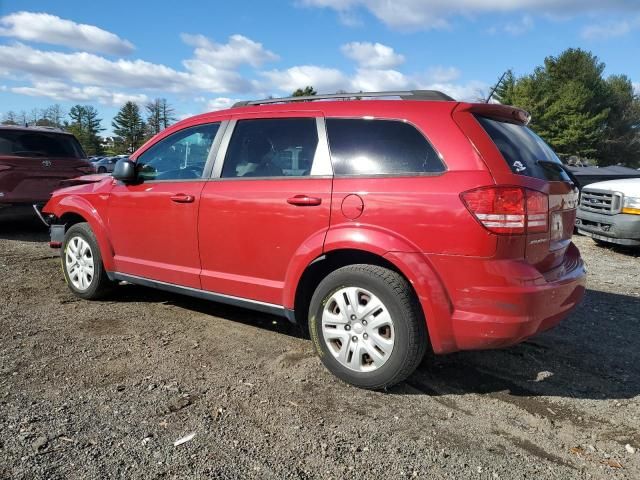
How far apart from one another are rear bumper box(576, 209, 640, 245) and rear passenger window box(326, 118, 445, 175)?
651 centimetres

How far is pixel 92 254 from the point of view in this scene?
200 inches

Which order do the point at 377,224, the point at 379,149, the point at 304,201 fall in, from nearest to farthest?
1. the point at 377,224
2. the point at 379,149
3. the point at 304,201

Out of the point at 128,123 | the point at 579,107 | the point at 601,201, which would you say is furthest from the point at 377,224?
the point at 128,123

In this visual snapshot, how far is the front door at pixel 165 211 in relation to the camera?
4.28m

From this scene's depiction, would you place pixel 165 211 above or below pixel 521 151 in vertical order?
below

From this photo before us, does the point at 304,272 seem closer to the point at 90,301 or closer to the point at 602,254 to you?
the point at 90,301

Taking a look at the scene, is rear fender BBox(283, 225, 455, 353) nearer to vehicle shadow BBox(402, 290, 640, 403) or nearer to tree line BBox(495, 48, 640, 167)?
vehicle shadow BBox(402, 290, 640, 403)

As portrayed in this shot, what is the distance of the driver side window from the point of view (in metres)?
4.36

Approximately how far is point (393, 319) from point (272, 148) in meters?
1.60

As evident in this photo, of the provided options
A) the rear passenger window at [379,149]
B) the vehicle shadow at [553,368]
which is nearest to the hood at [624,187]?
the vehicle shadow at [553,368]

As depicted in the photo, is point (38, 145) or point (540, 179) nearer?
point (540, 179)

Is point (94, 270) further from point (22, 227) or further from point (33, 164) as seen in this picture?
point (22, 227)

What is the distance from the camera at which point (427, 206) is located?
3.10 meters

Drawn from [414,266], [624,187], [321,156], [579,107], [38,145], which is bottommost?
[414,266]
